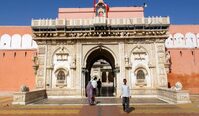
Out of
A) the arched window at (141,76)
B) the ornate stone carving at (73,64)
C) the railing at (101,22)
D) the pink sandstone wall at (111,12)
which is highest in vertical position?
the pink sandstone wall at (111,12)

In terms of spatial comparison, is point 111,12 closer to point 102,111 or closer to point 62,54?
point 62,54

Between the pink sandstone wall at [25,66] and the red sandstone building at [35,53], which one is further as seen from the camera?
the pink sandstone wall at [25,66]

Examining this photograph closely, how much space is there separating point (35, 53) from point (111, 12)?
937 centimetres

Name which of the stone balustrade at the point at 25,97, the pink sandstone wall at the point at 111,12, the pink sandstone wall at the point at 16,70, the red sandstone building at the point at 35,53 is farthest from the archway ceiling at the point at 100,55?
the pink sandstone wall at the point at 111,12

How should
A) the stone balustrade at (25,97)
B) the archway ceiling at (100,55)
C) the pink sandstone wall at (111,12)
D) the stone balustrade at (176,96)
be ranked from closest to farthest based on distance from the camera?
1. the stone balustrade at (176,96)
2. the stone balustrade at (25,97)
3. the archway ceiling at (100,55)
4. the pink sandstone wall at (111,12)

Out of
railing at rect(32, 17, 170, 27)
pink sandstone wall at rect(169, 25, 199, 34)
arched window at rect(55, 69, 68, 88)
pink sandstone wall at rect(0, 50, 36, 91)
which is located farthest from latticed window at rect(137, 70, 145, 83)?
pink sandstone wall at rect(169, 25, 199, 34)

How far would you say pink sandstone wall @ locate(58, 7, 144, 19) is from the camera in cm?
2292

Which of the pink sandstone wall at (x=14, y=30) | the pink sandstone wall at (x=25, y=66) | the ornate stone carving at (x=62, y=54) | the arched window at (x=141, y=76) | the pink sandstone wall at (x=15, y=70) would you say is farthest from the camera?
the pink sandstone wall at (x=14, y=30)

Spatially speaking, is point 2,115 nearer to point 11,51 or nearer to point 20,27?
point 11,51

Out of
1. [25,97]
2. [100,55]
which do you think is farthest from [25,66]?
[25,97]

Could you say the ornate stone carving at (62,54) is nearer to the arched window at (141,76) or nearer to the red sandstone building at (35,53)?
the red sandstone building at (35,53)

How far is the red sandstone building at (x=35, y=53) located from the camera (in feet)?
61.7

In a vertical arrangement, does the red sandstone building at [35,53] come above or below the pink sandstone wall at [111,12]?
below

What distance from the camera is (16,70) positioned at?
1981cm
